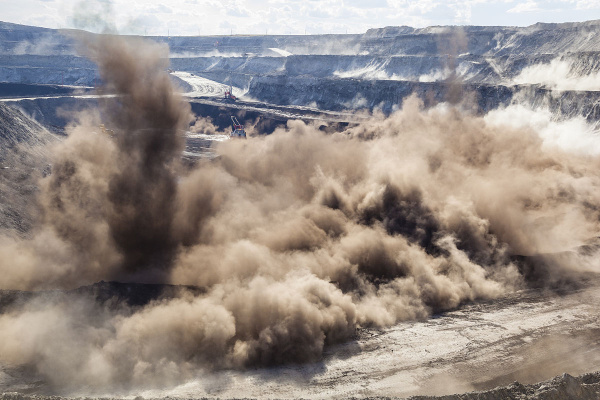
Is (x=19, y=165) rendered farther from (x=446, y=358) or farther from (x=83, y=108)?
(x=83, y=108)

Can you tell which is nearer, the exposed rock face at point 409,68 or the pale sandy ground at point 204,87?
the exposed rock face at point 409,68

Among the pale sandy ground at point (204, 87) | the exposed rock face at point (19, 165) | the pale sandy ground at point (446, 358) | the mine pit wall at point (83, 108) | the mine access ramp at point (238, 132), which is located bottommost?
the pale sandy ground at point (446, 358)

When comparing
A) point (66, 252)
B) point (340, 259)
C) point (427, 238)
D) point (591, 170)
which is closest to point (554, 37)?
point (591, 170)

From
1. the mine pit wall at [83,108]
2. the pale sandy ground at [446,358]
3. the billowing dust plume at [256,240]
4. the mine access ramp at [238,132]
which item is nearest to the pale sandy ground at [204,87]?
the mine pit wall at [83,108]

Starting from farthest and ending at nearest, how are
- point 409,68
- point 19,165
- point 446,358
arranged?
1. point 409,68
2. point 19,165
3. point 446,358

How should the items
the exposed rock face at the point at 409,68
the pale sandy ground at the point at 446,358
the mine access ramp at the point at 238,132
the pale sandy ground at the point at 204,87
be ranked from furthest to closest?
the pale sandy ground at the point at 204,87
the mine access ramp at the point at 238,132
the exposed rock face at the point at 409,68
the pale sandy ground at the point at 446,358

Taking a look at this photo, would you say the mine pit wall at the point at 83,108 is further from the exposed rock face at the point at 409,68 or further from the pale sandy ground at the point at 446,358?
the pale sandy ground at the point at 446,358

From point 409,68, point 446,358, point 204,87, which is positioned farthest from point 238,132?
point 446,358

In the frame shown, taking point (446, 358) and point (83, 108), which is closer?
point (446, 358)

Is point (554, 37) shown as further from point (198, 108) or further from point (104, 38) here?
point (104, 38)
